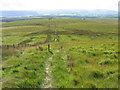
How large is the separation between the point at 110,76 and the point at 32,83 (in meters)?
5.90

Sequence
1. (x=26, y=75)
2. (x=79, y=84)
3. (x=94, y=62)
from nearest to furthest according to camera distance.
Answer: (x=79, y=84) → (x=26, y=75) → (x=94, y=62)

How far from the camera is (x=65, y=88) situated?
10094mm

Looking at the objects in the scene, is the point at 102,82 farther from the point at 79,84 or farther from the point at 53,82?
the point at 53,82

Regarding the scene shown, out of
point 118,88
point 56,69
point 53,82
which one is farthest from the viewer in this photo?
point 56,69

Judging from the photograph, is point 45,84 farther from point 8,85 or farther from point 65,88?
point 8,85

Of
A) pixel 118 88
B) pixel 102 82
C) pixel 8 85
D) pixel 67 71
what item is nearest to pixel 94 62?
pixel 67 71

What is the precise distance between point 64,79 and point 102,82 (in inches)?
112

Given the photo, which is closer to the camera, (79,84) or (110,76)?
(79,84)

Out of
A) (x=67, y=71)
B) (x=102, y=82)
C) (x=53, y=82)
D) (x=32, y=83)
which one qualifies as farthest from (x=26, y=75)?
(x=102, y=82)

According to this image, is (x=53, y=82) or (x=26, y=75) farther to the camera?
(x=26, y=75)

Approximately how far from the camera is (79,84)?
1052 centimetres

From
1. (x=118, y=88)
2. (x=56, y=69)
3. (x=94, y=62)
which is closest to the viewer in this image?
(x=118, y=88)

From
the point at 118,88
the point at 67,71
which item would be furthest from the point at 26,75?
the point at 118,88

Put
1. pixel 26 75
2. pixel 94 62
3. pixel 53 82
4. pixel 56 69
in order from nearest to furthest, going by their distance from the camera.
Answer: pixel 53 82, pixel 26 75, pixel 56 69, pixel 94 62
